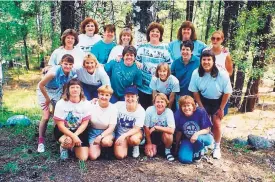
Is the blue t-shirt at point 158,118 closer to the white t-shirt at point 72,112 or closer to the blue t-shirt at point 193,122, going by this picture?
the blue t-shirt at point 193,122

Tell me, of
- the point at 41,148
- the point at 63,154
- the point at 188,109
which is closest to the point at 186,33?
the point at 188,109

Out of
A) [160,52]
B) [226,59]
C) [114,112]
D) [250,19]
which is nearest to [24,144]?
[114,112]

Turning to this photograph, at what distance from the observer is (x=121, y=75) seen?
5.96 m

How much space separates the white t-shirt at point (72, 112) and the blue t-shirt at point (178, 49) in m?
1.98

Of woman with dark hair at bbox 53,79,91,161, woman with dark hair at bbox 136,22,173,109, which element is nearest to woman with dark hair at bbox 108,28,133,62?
woman with dark hair at bbox 136,22,173,109

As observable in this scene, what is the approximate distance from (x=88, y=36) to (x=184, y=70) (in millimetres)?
2083

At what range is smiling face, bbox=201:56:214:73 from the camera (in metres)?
5.49

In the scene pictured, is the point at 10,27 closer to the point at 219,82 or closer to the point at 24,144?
the point at 24,144

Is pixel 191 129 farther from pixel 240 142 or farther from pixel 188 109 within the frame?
pixel 240 142

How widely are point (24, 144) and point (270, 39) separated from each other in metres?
8.19

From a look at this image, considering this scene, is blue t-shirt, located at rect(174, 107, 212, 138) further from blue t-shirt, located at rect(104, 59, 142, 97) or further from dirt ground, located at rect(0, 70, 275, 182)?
blue t-shirt, located at rect(104, 59, 142, 97)

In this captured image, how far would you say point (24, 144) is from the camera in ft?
20.4

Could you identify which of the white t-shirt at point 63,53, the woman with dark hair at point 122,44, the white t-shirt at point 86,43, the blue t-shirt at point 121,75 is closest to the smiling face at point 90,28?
the white t-shirt at point 86,43

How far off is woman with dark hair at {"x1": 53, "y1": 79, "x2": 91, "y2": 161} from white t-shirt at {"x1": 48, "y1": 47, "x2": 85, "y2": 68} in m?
0.73
